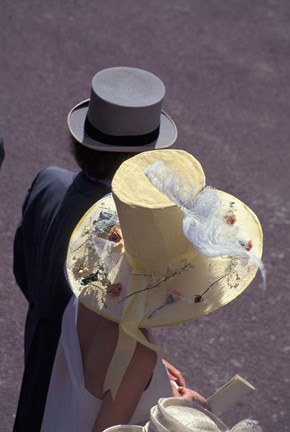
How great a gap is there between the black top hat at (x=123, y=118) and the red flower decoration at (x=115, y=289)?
65 cm

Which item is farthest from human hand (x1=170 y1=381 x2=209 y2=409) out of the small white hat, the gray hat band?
the gray hat band

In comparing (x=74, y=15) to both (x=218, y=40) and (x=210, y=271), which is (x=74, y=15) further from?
(x=210, y=271)

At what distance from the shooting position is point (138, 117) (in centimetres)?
325

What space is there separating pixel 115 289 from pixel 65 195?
0.69 metres

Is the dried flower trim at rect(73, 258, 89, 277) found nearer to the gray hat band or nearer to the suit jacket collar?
the suit jacket collar

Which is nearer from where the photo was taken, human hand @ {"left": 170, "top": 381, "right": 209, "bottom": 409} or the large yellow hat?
the large yellow hat

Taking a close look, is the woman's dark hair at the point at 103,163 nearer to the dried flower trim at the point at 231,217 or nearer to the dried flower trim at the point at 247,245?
the dried flower trim at the point at 231,217

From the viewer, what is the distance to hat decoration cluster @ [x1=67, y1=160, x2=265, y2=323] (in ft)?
7.77

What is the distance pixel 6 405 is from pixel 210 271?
1853mm

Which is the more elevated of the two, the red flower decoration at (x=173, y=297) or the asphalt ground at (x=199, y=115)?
the red flower decoration at (x=173, y=297)

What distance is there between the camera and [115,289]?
259 centimetres

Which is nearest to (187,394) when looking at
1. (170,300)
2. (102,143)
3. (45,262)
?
(170,300)

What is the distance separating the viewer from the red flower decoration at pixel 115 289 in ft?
8.48

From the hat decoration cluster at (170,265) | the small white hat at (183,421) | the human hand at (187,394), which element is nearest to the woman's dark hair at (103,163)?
the hat decoration cluster at (170,265)
